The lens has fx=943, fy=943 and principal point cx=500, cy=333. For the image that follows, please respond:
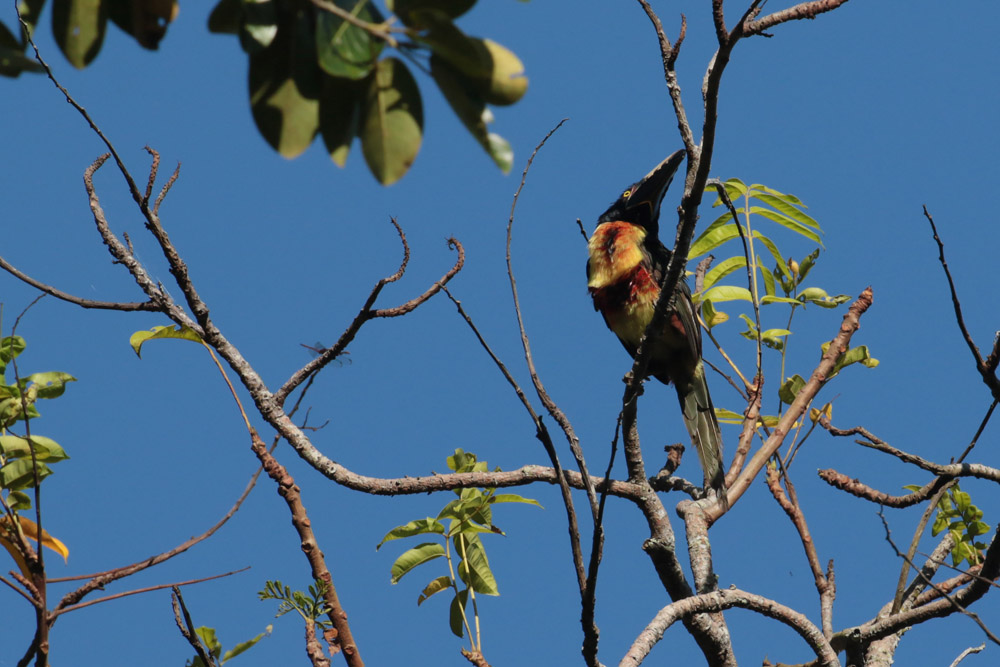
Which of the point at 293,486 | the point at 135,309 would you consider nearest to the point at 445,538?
the point at 293,486

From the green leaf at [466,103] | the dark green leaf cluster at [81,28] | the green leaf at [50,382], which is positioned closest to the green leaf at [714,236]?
the green leaf at [50,382]

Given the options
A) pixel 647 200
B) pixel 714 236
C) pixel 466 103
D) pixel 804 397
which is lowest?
pixel 466 103

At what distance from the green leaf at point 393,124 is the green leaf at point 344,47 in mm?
31

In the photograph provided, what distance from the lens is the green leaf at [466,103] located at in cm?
116

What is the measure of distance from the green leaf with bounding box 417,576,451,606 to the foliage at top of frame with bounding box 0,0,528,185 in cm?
254

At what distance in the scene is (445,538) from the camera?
3445mm

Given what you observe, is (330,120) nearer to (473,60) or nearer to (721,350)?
(473,60)

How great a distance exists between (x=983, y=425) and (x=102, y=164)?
313 centimetres

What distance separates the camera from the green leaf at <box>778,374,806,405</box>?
4012 mm

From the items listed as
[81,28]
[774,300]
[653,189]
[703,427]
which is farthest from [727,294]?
[81,28]

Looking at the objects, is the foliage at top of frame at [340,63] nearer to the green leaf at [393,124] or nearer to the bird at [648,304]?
the green leaf at [393,124]

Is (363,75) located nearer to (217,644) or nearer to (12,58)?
(12,58)

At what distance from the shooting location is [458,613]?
336cm

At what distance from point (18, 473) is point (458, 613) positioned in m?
1.57
